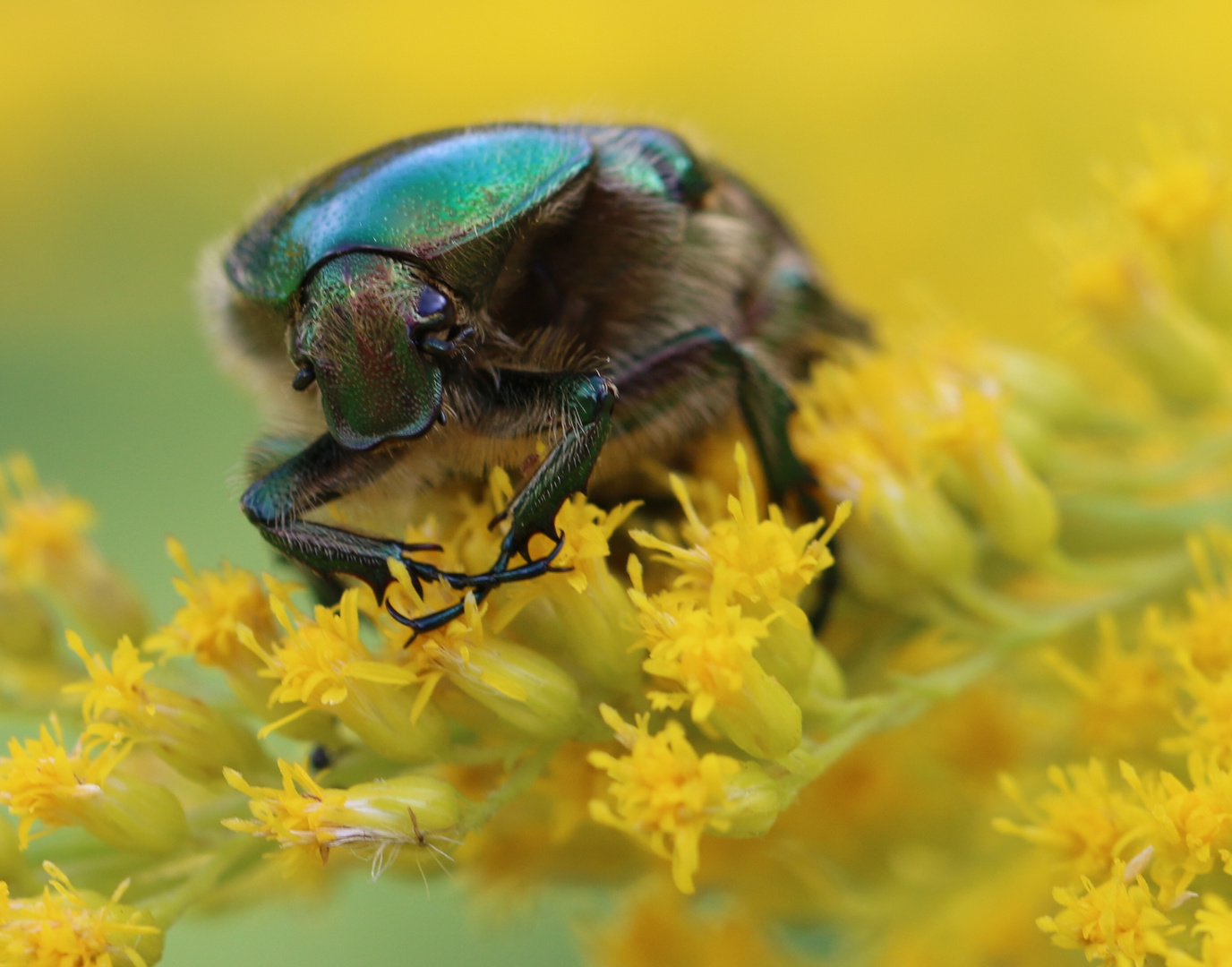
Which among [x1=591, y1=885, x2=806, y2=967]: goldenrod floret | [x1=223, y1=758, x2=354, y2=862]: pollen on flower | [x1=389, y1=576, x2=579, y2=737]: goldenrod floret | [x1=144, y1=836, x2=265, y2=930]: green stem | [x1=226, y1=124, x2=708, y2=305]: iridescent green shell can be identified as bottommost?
[x1=591, y1=885, x2=806, y2=967]: goldenrod floret

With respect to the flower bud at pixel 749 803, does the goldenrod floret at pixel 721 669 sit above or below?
above

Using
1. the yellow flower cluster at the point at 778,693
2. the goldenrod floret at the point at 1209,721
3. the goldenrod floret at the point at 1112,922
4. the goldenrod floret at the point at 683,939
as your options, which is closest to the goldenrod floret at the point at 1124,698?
the yellow flower cluster at the point at 778,693

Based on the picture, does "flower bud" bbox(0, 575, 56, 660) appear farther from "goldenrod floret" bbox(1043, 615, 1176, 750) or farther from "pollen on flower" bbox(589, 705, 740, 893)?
"goldenrod floret" bbox(1043, 615, 1176, 750)

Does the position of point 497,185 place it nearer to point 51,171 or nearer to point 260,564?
point 260,564

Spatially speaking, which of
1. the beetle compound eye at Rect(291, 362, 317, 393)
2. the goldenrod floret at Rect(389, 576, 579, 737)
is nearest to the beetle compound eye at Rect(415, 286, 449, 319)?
the beetle compound eye at Rect(291, 362, 317, 393)

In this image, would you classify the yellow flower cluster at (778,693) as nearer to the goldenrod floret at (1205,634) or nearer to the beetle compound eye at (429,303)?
the goldenrod floret at (1205,634)

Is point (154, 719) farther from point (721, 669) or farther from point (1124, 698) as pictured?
point (1124, 698)

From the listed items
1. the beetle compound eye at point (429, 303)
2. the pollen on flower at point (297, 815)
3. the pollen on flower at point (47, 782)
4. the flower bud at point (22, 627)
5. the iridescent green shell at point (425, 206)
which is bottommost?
the flower bud at point (22, 627)

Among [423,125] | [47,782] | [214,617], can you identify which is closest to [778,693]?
[214,617]
